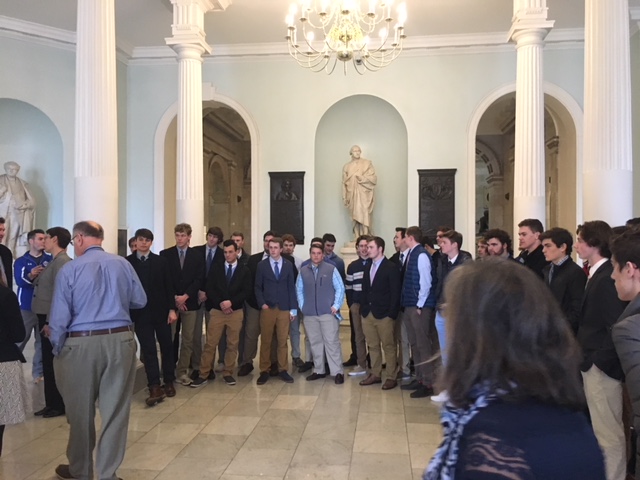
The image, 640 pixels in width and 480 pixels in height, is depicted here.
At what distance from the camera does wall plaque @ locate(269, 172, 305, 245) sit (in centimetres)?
1082

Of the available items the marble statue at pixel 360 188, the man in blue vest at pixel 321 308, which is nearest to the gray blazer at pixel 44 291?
the man in blue vest at pixel 321 308

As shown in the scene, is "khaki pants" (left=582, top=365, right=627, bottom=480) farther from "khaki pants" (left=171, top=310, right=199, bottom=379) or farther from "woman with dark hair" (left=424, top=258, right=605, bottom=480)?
"khaki pants" (left=171, top=310, right=199, bottom=379)

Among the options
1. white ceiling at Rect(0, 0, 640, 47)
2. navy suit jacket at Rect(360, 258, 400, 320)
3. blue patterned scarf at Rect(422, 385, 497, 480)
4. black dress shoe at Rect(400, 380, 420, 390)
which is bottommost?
black dress shoe at Rect(400, 380, 420, 390)

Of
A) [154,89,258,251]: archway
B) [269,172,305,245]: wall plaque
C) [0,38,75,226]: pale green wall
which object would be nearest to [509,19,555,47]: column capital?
[269,172,305,245]: wall plaque

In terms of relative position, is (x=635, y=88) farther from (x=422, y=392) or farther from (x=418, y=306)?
(x=422, y=392)

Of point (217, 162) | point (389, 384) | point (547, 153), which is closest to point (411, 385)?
point (389, 384)

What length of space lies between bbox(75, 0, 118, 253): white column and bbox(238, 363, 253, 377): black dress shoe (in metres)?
1.91

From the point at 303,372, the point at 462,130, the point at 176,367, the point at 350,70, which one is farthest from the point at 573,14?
the point at 176,367

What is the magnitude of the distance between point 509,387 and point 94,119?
573 cm

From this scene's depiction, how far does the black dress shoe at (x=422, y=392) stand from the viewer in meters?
5.34

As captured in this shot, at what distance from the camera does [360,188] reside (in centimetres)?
1079

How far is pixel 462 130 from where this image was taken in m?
10.5

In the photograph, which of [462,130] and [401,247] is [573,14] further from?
[401,247]

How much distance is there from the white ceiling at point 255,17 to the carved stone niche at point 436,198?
2631mm
